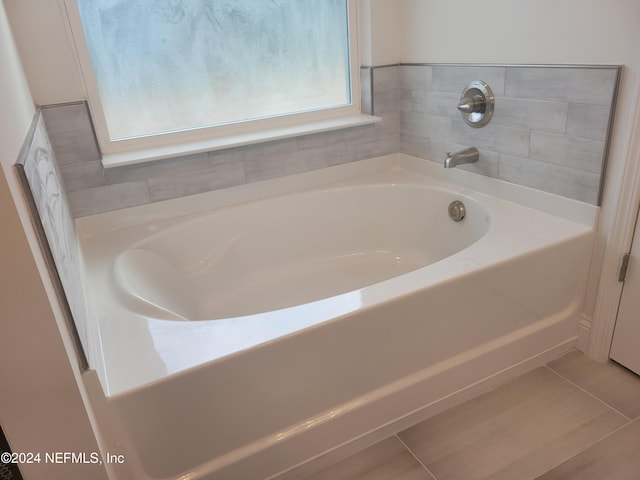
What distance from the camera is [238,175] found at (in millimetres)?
2047

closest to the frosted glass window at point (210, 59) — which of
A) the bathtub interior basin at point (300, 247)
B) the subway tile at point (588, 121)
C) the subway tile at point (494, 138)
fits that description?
the bathtub interior basin at point (300, 247)

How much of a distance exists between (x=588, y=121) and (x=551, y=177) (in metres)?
0.24

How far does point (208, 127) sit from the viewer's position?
2.03 m

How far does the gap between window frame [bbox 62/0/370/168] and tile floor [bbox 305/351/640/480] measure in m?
1.30

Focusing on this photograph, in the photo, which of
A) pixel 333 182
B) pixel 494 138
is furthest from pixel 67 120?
pixel 494 138

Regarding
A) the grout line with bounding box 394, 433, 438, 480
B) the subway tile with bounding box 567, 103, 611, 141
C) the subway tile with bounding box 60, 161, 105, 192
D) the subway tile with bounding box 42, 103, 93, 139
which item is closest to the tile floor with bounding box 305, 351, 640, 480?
the grout line with bounding box 394, 433, 438, 480

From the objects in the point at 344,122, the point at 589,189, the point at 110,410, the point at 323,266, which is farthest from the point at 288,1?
the point at 110,410

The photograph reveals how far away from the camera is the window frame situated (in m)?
1.75

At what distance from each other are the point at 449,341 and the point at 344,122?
46.5 inches

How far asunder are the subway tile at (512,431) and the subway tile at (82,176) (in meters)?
1.46

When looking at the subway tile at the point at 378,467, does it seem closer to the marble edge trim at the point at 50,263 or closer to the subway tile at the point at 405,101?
the marble edge trim at the point at 50,263

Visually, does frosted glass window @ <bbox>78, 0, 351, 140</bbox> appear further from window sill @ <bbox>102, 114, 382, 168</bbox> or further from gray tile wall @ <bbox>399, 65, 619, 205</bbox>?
gray tile wall @ <bbox>399, 65, 619, 205</bbox>

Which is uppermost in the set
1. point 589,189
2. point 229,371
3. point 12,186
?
point 12,186

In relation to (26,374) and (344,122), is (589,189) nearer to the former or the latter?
(344,122)
